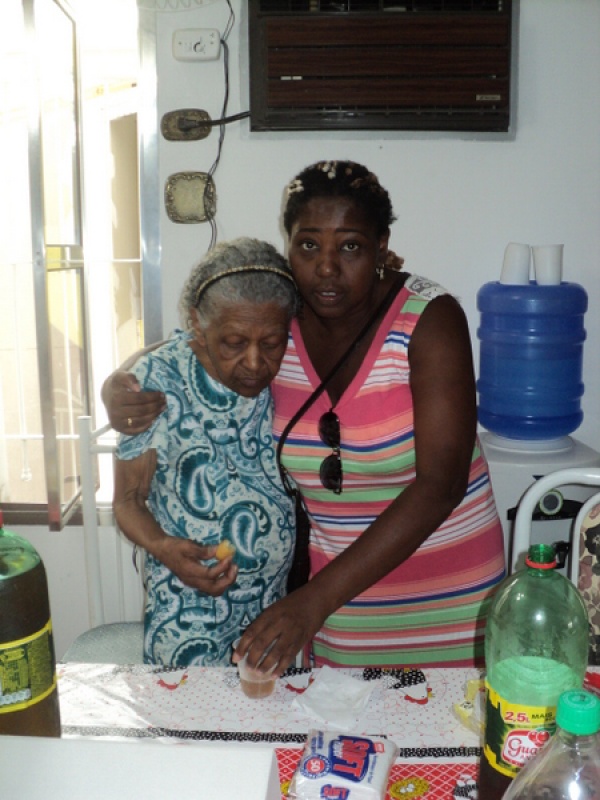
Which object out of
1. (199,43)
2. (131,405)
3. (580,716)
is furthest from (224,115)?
(580,716)

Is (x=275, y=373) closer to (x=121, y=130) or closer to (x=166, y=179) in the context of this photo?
(x=166, y=179)

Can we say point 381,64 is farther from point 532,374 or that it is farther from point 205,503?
point 205,503

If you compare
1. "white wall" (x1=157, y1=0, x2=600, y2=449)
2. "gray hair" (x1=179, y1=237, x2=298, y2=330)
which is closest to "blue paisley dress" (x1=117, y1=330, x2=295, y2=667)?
"gray hair" (x1=179, y1=237, x2=298, y2=330)

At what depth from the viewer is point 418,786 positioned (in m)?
0.98

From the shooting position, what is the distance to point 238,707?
3.84 ft

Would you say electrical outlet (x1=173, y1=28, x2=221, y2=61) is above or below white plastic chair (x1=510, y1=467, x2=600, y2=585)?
above

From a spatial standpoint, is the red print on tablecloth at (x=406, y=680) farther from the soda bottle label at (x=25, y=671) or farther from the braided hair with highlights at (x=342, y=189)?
the braided hair with highlights at (x=342, y=189)

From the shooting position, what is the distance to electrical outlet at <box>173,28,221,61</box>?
8.66 feet

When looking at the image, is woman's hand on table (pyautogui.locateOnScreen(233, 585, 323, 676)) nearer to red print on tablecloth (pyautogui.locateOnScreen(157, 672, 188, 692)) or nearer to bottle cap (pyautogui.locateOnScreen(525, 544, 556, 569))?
red print on tablecloth (pyautogui.locateOnScreen(157, 672, 188, 692))

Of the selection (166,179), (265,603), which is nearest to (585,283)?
(166,179)

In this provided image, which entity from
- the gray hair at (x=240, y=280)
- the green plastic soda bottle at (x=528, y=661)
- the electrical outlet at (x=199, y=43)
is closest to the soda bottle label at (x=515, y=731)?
the green plastic soda bottle at (x=528, y=661)

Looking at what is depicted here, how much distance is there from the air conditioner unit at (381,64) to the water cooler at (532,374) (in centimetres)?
59

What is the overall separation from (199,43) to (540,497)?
198cm

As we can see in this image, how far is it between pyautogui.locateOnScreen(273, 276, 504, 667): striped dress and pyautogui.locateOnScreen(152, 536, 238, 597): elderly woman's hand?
0.25 metres
